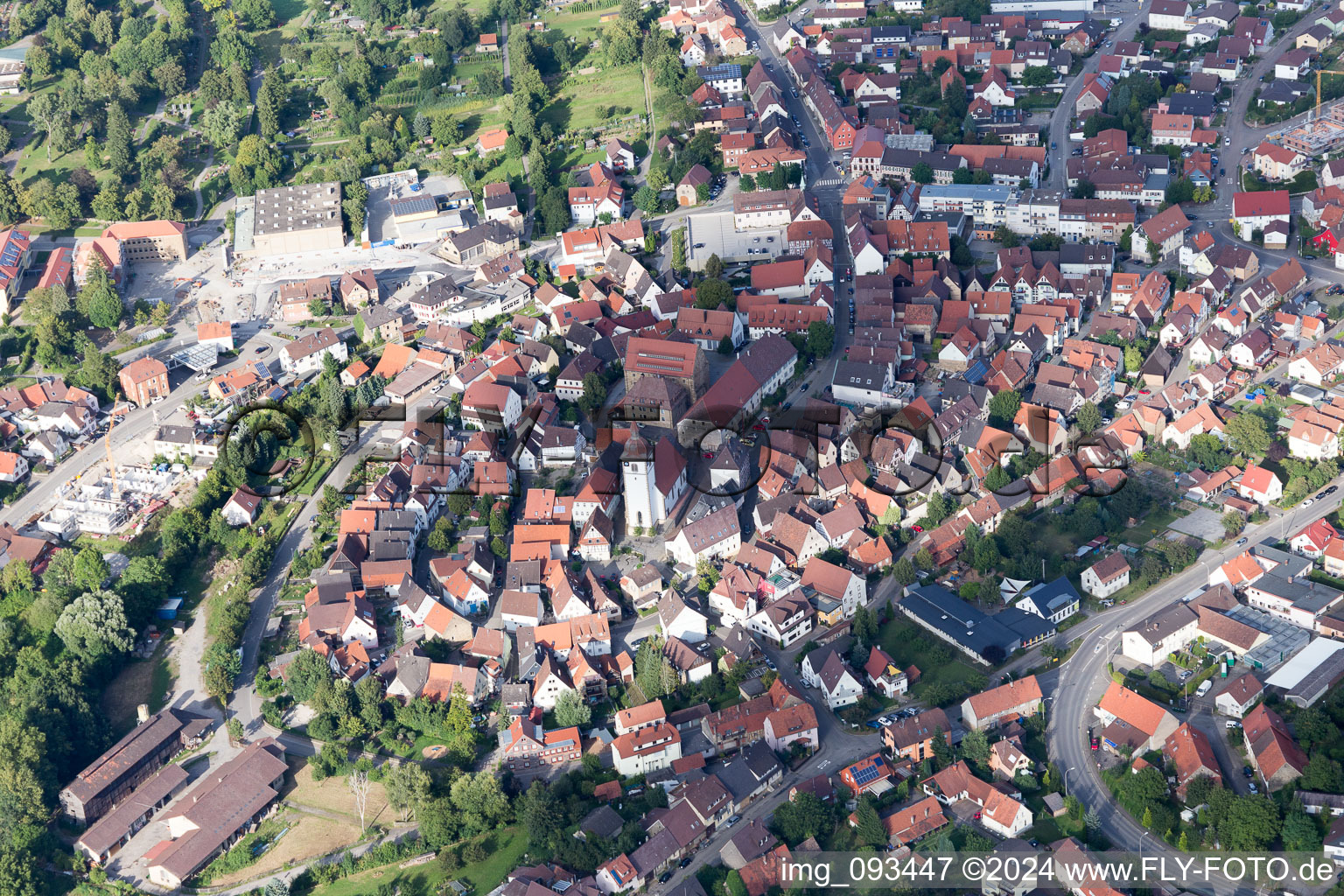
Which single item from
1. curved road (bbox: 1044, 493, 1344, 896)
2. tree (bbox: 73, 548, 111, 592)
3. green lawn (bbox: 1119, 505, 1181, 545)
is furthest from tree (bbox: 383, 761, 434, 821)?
green lawn (bbox: 1119, 505, 1181, 545)

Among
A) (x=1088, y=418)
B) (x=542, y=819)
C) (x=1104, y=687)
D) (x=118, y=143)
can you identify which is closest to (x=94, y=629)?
(x=542, y=819)

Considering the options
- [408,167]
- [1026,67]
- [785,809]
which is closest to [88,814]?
[785,809]

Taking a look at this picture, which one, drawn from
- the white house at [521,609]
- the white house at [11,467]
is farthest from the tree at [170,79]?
the white house at [521,609]

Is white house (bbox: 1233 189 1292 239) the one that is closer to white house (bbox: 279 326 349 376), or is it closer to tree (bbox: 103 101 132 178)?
white house (bbox: 279 326 349 376)

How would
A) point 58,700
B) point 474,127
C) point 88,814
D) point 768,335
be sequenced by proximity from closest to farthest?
1. point 88,814
2. point 58,700
3. point 768,335
4. point 474,127

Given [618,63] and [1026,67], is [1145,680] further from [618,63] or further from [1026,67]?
[618,63]

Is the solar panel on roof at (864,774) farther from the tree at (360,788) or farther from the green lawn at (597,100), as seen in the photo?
the green lawn at (597,100)

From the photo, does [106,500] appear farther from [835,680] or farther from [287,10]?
[287,10]
